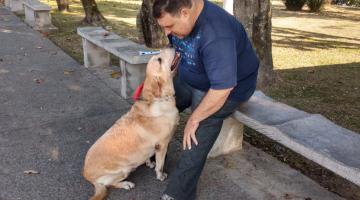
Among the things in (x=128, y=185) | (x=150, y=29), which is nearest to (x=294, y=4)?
(x=150, y=29)

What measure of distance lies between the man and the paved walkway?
0.47 metres

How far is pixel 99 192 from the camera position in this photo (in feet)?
10.8

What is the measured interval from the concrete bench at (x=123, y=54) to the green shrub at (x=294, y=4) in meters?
10.9

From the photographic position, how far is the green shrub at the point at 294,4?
15.7 m

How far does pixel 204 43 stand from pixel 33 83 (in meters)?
4.40

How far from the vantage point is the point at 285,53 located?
848 cm

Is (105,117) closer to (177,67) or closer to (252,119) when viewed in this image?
(177,67)

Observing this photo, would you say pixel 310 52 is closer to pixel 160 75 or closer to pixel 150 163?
pixel 150 163

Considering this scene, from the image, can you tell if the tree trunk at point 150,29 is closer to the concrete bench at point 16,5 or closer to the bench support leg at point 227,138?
the bench support leg at point 227,138

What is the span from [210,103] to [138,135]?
0.82 metres

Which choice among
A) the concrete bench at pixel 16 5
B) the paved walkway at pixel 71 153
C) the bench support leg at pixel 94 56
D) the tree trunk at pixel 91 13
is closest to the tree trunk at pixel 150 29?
the bench support leg at pixel 94 56

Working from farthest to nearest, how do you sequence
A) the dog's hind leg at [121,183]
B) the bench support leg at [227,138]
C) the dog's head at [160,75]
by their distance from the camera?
the bench support leg at [227,138] → the dog's hind leg at [121,183] → the dog's head at [160,75]

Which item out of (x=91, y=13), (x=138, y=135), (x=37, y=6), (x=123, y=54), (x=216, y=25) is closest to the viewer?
(x=216, y=25)

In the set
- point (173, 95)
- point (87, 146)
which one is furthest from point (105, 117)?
point (173, 95)
